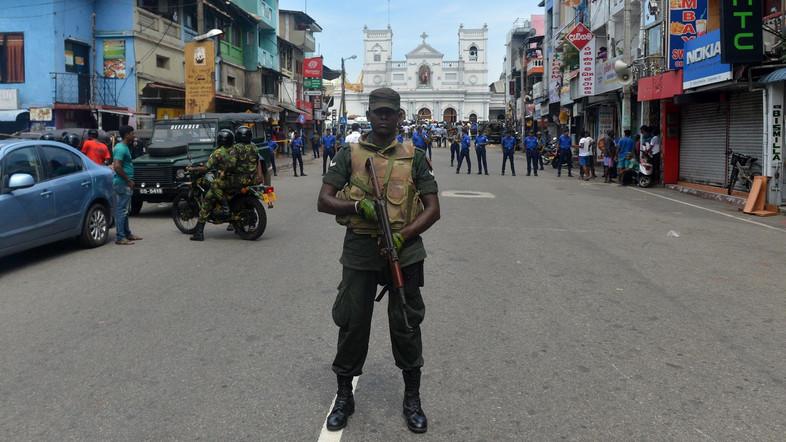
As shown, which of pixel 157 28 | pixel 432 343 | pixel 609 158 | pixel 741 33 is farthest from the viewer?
pixel 157 28

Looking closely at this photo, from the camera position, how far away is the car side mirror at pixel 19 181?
8.09 metres

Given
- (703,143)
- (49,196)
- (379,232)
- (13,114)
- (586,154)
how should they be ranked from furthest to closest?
(13,114) < (586,154) < (703,143) < (49,196) < (379,232)

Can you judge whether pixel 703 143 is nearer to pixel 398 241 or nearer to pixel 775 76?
pixel 775 76

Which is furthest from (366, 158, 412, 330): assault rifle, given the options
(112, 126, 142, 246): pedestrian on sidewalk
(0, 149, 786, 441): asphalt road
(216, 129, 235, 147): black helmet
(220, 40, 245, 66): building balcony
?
(220, 40, 245, 66): building balcony

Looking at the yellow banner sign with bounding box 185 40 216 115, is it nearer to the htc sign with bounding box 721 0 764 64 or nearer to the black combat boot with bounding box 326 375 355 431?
the htc sign with bounding box 721 0 764 64

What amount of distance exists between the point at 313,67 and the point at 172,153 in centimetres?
3824

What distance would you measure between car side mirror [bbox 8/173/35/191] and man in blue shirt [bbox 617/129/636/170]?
17.1m

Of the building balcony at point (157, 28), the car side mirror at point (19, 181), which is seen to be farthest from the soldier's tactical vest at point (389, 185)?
the building balcony at point (157, 28)

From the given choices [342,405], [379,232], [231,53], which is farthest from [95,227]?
[231,53]

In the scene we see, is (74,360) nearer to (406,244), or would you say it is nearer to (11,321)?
(11,321)

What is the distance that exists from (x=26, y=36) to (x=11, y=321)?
22190 millimetres

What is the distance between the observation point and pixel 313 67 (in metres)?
51.6

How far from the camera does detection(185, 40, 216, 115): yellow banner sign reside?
80.9 ft

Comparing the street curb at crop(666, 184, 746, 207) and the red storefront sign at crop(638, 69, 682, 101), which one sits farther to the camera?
the red storefront sign at crop(638, 69, 682, 101)
